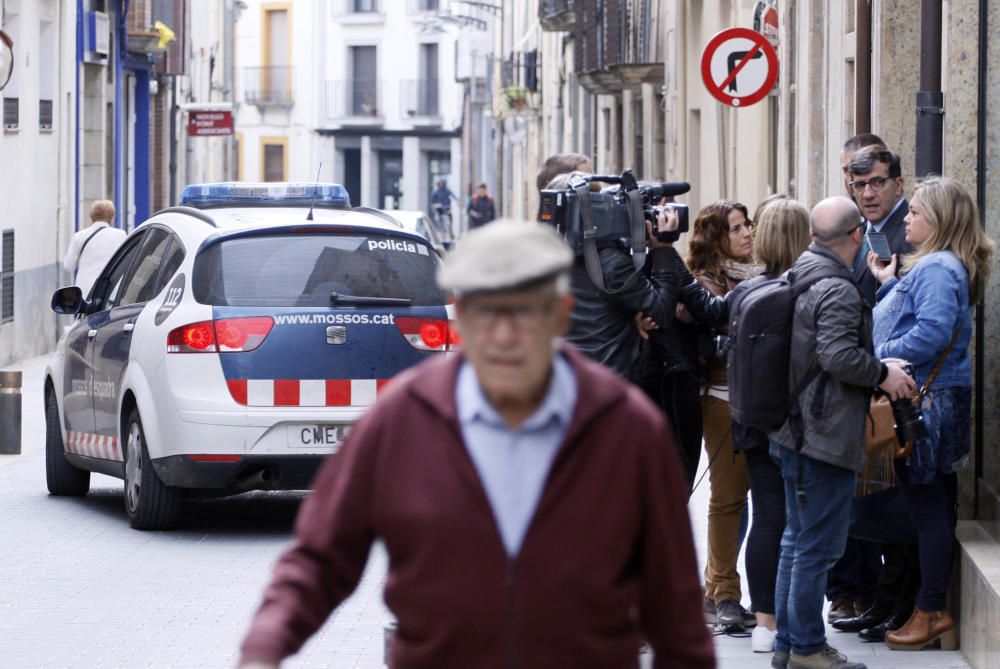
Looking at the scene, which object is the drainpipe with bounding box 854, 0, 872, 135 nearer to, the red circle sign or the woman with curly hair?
the red circle sign

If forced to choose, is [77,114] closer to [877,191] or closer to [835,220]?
[877,191]

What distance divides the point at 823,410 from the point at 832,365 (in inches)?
7.7

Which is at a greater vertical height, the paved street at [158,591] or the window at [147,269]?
the window at [147,269]

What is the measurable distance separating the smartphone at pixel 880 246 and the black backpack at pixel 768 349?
1.27 meters

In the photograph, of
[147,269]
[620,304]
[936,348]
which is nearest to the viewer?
[936,348]

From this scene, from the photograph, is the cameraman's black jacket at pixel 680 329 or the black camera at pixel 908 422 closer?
the black camera at pixel 908 422

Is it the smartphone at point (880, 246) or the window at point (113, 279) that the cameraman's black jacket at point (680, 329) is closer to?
the smartphone at point (880, 246)

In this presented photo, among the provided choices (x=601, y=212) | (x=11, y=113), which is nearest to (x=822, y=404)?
(x=601, y=212)

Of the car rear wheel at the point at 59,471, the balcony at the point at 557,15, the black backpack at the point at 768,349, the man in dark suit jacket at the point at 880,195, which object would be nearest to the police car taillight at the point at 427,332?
the man in dark suit jacket at the point at 880,195

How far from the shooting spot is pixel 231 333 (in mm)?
9820

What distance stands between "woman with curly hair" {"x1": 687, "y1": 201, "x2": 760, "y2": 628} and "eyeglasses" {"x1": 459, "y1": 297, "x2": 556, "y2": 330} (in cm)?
469

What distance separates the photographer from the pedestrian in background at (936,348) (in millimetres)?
7039

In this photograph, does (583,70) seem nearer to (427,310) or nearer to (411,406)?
(427,310)

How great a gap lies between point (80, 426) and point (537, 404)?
8523mm
